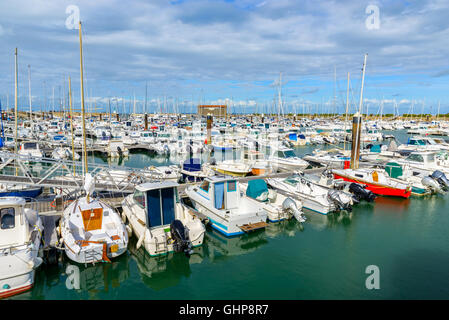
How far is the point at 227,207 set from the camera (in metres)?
15.0

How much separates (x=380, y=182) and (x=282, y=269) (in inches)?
510

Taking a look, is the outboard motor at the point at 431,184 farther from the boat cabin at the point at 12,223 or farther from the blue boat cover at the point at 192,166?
the boat cabin at the point at 12,223

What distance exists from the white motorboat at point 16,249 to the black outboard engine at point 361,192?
17.7 meters

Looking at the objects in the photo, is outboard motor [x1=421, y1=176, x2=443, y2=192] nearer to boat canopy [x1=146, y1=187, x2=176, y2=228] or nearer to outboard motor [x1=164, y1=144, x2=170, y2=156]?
boat canopy [x1=146, y1=187, x2=176, y2=228]

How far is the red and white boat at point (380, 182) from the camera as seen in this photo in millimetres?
19828

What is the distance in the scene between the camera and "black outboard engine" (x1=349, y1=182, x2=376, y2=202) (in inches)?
747

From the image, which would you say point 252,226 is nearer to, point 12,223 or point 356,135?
point 12,223

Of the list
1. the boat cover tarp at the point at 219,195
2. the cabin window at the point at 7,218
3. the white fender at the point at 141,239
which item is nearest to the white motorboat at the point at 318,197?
the boat cover tarp at the point at 219,195

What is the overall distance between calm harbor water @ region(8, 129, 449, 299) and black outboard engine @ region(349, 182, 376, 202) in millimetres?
3543

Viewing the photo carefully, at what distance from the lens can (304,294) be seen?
380 inches

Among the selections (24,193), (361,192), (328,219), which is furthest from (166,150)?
(328,219)

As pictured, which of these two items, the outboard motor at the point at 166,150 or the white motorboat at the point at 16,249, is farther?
the outboard motor at the point at 166,150

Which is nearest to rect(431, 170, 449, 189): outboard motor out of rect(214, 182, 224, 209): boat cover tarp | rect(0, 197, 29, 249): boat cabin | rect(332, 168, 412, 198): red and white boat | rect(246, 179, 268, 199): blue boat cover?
rect(332, 168, 412, 198): red and white boat
